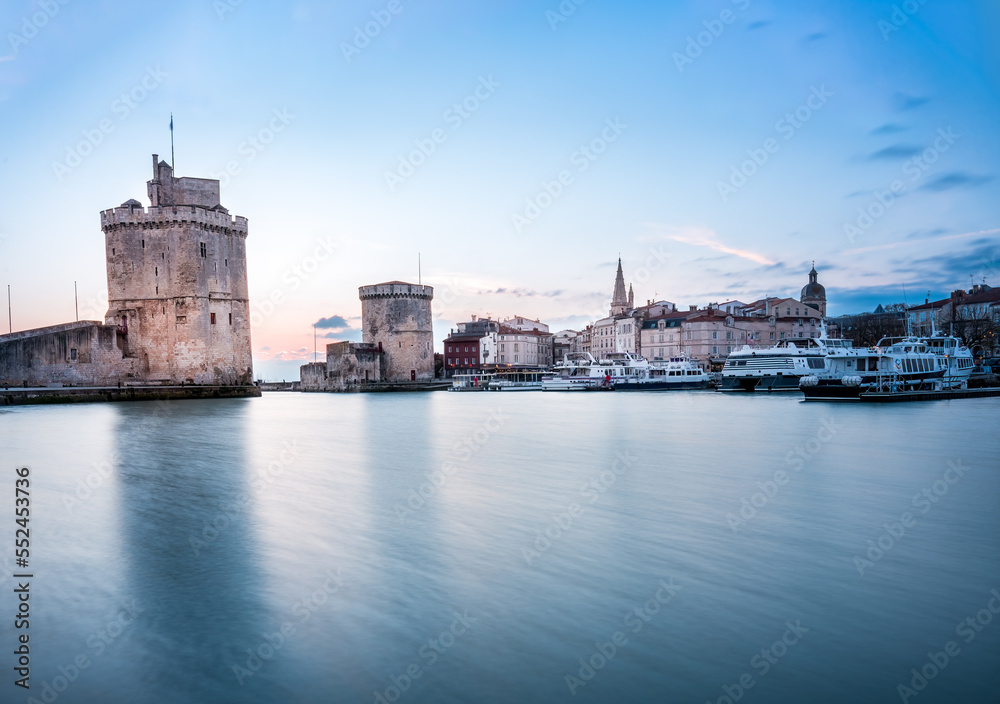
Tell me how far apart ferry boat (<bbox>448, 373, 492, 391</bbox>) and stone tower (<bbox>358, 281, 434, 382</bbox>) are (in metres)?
2.74

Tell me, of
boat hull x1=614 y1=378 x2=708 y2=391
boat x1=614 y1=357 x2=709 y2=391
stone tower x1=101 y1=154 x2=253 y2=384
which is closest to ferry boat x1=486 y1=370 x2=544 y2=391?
boat hull x1=614 y1=378 x2=708 y2=391

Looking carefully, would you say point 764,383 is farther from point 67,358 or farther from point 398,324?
point 67,358

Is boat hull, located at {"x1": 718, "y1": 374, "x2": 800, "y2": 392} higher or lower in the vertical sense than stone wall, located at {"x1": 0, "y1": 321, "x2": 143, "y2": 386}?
lower

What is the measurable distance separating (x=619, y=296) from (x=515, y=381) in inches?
1090

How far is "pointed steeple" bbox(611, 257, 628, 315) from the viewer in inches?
2822

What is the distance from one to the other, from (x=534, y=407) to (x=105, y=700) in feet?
80.3

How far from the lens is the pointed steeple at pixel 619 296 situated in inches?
2822

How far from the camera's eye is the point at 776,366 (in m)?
33.9

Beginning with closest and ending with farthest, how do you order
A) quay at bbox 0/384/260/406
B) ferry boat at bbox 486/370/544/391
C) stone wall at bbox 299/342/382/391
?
quay at bbox 0/384/260/406
stone wall at bbox 299/342/382/391
ferry boat at bbox 486/370/544/391

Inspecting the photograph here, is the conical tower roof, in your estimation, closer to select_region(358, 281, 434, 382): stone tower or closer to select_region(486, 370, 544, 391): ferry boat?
select_region(486, 370, 544, 391): ferry boat

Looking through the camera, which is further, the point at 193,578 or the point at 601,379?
the point at 601,379

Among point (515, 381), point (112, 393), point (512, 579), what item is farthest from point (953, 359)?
point (112, 393)

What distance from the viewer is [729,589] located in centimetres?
479

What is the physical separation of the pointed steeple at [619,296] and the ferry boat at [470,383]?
27.8m
